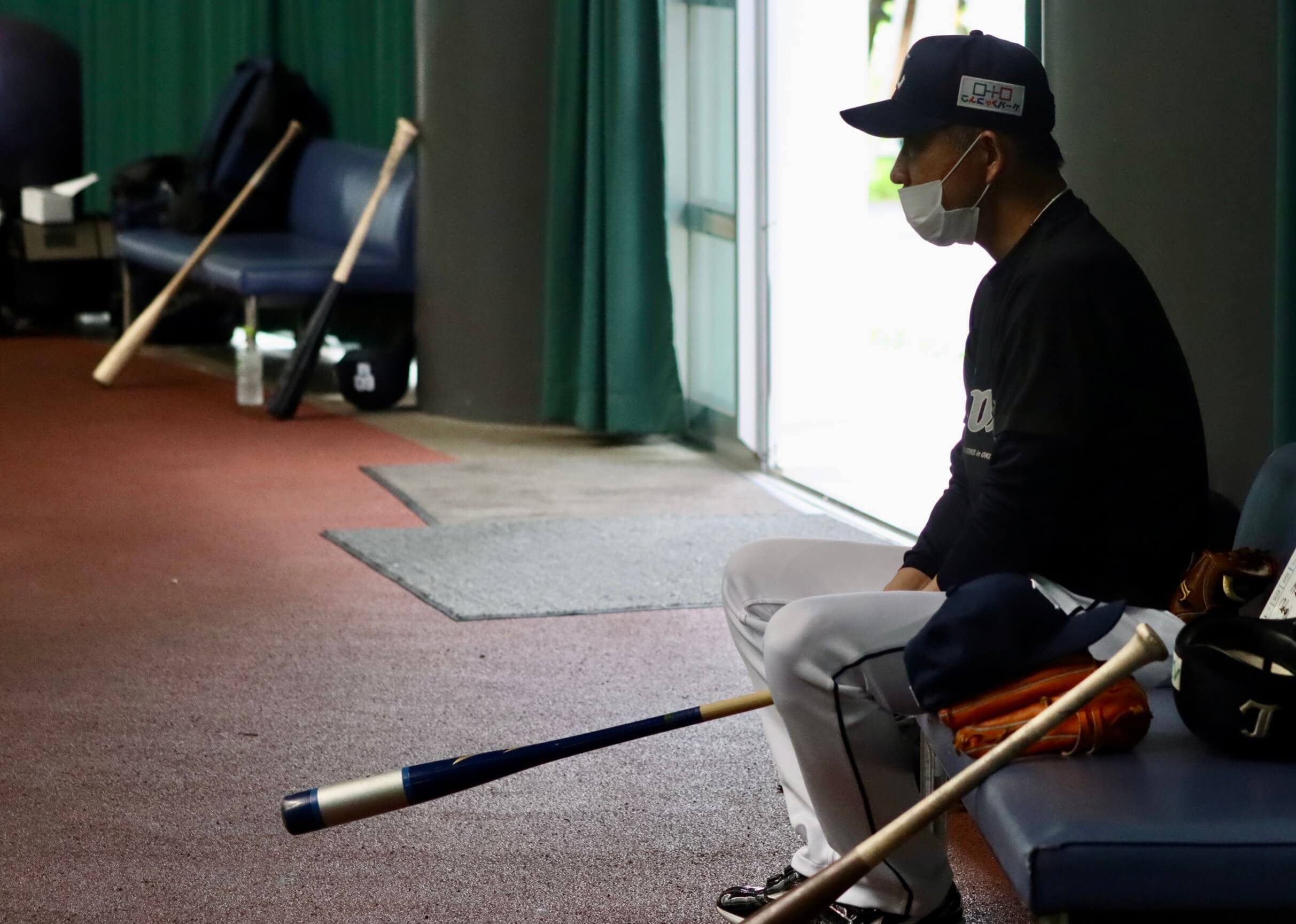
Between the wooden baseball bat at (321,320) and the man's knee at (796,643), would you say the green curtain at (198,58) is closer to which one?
the wooden baseball bat at (321,320)

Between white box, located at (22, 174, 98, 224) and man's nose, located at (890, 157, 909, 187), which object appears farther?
white box, located at (22, 174, 98, 224)

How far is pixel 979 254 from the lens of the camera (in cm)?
713

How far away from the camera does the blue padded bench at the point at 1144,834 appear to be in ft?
4.60

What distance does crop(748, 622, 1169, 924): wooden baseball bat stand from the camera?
4.98 ft

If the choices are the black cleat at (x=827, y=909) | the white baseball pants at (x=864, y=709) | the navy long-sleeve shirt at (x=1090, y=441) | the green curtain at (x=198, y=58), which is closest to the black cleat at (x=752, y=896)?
the black cleat at (x=827, y=909)

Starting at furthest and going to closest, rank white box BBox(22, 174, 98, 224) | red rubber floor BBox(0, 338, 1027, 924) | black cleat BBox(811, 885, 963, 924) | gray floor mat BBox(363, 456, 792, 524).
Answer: white box BBox(22, 174, 98, 224) < gray floor mat BBox(363, 456, 792, 524) < red rubber floor BBox(0, 338, 1027, 924) < black cleat BBox(811, 885, 963, 924)

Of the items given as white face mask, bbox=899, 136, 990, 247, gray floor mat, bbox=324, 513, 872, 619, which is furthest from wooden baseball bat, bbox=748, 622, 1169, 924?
gray floor mat, bbox=324, 513, 872, 619

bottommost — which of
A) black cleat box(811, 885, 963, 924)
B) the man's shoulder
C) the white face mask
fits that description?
black cleat box(811, 885, 963, 924)

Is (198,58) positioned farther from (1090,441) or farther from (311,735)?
(1090,441)

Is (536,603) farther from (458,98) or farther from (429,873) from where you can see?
(458,98)

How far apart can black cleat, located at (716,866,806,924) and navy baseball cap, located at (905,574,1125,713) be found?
497 mm

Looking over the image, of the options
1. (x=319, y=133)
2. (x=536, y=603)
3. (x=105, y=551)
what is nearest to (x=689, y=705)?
(x=536, y=603)

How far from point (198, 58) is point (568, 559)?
5556mm

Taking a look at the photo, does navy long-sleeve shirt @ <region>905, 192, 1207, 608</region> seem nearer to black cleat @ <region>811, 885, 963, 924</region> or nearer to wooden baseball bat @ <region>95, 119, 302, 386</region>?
black cleat @ <region>811, 885, 963, 924</region>
